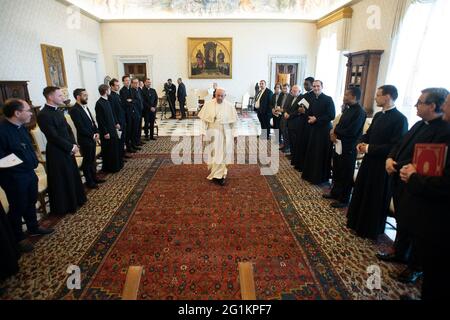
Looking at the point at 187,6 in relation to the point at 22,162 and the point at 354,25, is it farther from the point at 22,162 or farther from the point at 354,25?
the point at 22,162

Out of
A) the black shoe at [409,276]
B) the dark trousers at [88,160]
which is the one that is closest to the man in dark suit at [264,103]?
the dark trousers at [88,160]

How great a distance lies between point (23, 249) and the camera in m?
→ 3.45

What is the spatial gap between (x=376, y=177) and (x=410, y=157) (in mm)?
814

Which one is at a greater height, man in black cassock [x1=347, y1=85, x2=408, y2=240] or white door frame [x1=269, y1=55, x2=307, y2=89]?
white door frame [x1=269, y1=55, x2=307, y2=89]

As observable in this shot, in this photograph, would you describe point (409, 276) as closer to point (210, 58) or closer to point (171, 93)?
point (171, 93)

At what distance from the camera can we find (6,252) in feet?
9.48

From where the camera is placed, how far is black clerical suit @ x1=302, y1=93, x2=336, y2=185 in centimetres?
550

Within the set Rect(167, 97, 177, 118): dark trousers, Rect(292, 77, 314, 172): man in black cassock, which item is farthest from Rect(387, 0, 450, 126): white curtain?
Rect(167, 97, 177, 118): dark trousers

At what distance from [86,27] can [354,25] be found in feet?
37.9

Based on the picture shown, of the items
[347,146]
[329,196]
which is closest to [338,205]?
[329,196]

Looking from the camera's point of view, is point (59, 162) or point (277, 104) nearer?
point (59, 162)

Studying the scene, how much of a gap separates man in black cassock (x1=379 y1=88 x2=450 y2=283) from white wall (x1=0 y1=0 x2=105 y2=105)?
9.17 meters

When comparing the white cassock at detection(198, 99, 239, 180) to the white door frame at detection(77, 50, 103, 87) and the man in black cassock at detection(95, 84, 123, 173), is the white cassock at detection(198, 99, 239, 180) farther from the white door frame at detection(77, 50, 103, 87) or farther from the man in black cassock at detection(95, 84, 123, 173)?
the white door frame at detection(77, 50, 103, 87)
